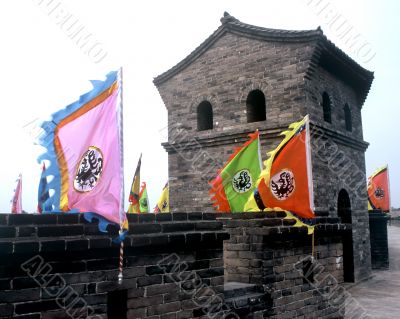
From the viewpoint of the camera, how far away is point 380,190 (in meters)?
19.4

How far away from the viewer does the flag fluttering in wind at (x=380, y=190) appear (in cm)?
1895

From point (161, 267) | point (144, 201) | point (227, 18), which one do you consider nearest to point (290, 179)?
point (161, 267)

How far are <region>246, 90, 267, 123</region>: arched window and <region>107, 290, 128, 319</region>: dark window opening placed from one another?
8641mm

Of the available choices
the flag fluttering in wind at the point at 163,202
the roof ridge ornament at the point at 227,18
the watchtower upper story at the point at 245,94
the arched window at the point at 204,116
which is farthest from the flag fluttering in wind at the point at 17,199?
the roof ridge ornament at the point at 227,18

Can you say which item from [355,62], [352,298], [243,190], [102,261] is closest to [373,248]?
[352,298]

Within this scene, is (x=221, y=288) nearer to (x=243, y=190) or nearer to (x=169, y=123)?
(x=243, y=190)

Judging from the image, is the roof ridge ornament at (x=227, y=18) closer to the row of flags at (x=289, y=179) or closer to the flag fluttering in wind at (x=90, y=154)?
the row of flags at (x=289, y=179)

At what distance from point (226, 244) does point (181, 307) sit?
1734mm

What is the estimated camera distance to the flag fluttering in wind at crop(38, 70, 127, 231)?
4094 mm

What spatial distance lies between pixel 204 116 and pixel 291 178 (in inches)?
289

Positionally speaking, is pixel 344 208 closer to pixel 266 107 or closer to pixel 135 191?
pixel 266 107

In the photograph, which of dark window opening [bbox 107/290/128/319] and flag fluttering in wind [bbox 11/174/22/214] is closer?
dark window opening [bbox 107/290/128/319]

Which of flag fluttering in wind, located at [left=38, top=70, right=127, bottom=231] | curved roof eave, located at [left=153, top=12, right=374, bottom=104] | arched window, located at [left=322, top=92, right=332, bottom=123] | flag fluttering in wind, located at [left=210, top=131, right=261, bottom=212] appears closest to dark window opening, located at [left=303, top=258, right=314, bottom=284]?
flag fluttering in wind, located at [left=210, top=131, right=261, bottom=212]

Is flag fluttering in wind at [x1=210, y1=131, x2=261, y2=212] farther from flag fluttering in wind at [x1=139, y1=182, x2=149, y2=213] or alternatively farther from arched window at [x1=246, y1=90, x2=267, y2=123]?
flag fluttering in wind at [x1=139, y1=182, x2=149, y2=213]
